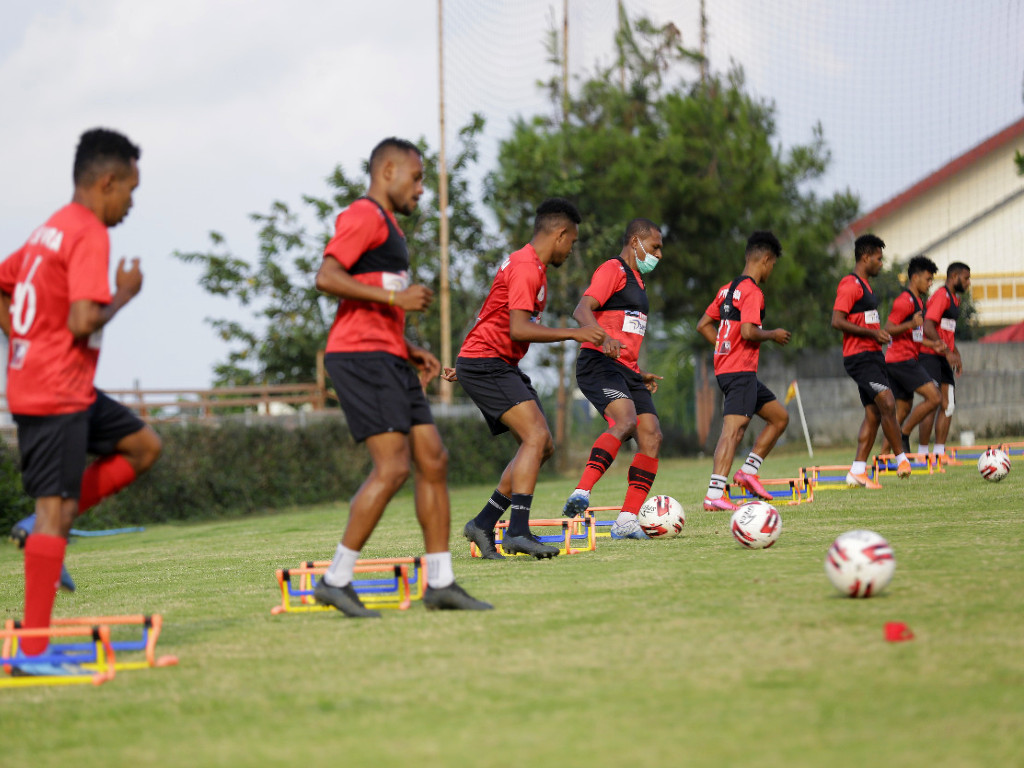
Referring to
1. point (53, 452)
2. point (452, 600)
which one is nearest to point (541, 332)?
point (452, 600)

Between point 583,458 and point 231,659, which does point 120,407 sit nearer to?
point 231,659

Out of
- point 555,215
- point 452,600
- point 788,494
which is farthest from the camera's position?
point 788,494

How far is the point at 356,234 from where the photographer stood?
585 cm

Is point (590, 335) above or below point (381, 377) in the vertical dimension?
above

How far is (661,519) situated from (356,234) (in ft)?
14.1

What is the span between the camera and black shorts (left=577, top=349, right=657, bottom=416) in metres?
9.55

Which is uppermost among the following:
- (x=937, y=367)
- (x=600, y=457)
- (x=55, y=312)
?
(x=55, y=312)

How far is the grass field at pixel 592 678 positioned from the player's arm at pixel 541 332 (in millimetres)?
1502

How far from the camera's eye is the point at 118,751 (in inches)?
144

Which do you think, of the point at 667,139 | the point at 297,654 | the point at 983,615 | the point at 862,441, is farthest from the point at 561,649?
the point at 667,139

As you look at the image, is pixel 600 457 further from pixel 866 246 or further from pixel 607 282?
pixel 866 246

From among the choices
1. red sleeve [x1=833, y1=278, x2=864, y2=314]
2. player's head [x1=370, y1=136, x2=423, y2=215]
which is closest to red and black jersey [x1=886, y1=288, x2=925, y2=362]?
red sleeve [x1=833, y1=278, x2=864, y2=314]

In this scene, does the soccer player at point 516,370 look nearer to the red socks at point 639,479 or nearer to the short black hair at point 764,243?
the red socks at point 639,479

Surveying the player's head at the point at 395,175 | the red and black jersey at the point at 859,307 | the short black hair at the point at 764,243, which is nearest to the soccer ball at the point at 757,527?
the player's head at the point at 395,175
